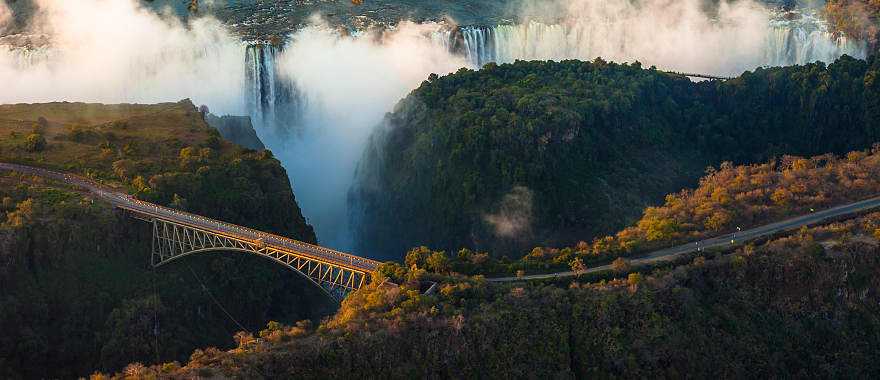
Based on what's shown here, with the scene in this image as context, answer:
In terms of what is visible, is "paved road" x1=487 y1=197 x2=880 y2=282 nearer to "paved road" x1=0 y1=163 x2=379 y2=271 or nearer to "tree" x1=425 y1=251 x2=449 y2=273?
"tree" x1=425 y1=251 x2=449 y2=273

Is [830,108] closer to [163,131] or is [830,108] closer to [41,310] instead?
[163,131]

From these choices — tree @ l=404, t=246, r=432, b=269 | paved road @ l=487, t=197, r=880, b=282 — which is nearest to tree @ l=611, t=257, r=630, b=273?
paved road @ l=487, t=197, r=880, b=282

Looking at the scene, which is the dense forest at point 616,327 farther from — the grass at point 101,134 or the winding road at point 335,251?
the grass at point 101,134

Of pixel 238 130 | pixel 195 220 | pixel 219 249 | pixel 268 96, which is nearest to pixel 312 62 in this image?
pixel 268 96

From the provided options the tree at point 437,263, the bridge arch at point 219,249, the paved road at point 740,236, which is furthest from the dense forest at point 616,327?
the bridge arch at point 219,249

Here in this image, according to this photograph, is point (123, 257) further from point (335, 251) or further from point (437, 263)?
point (437, 263)

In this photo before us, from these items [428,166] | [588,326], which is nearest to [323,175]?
[428,166]

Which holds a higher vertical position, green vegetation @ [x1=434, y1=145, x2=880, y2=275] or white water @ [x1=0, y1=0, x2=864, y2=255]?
white water @ [x1=0, y1=0, x2=864, y2=255]
